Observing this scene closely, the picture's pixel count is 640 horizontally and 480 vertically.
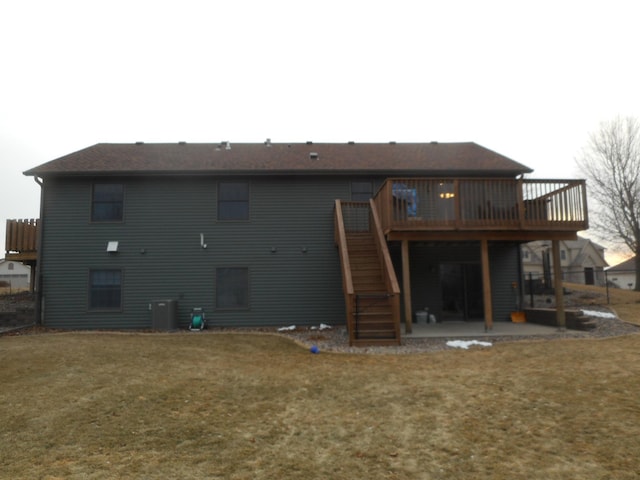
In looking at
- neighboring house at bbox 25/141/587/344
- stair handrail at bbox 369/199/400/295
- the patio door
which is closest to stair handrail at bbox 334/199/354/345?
neighboring house at bbox 25/141/587/344

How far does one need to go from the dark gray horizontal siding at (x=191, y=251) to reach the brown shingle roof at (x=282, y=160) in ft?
Answer: 1.67

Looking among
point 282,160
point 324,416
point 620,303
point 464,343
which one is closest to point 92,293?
point 282,160

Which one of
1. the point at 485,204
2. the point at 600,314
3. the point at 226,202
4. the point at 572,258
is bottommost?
the point at 600,314

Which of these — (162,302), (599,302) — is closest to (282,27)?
(162,302)

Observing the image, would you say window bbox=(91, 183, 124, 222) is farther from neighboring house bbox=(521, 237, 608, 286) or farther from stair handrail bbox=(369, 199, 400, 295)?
neighboring house bbox=(521, 237, 608, 286)

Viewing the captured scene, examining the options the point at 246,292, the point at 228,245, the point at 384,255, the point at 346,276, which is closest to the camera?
the point at 346,276

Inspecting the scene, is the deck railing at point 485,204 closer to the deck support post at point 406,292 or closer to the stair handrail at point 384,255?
the stair handrail at point 384,255

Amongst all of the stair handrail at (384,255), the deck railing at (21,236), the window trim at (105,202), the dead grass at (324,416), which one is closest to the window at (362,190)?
the stair handrail at (384,255)

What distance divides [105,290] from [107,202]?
2973 millimetres

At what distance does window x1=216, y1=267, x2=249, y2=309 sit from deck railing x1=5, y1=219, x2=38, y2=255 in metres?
8.16

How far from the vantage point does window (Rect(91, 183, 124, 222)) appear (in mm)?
13570

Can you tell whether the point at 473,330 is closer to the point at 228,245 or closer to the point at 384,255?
the point at 384,255

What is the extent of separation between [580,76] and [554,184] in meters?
15.5

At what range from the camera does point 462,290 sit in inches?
546
